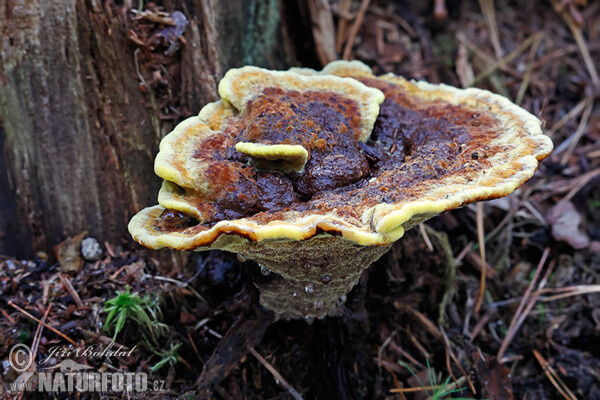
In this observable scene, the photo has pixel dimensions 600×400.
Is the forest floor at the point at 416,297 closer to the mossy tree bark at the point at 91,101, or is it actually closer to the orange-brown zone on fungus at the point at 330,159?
the mossy tree bark at the point at 91,101

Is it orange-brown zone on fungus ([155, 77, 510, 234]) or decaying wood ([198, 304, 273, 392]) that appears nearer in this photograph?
orange-brown zone on fungus ([155, 77, 510, 234])

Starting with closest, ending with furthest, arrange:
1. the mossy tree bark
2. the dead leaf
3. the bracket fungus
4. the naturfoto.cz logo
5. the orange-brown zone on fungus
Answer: the bracket fungus < the orange-brown zone on fungus < the naturfoto.cz logo < the mossy tree bark < the dead leaf

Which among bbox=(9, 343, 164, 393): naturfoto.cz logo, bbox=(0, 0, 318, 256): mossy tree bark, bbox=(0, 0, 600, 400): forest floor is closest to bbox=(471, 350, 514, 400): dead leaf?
bbox=(0, 0, 600, 400): forest floor

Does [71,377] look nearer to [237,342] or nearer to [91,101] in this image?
[237,342]

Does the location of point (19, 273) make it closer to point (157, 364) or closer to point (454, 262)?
point (157, 364)

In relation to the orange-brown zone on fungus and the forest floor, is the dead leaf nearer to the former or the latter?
the forest floor

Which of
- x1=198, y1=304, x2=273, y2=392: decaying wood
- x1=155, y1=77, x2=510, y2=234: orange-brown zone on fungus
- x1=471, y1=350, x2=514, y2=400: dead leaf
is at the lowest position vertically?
x1=471, y1=350, x2=514, y2=400: dead leaf

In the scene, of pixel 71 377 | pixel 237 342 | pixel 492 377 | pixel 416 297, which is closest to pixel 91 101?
pixel 71 377

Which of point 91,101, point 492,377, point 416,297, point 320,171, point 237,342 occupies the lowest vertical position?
point 492,377
